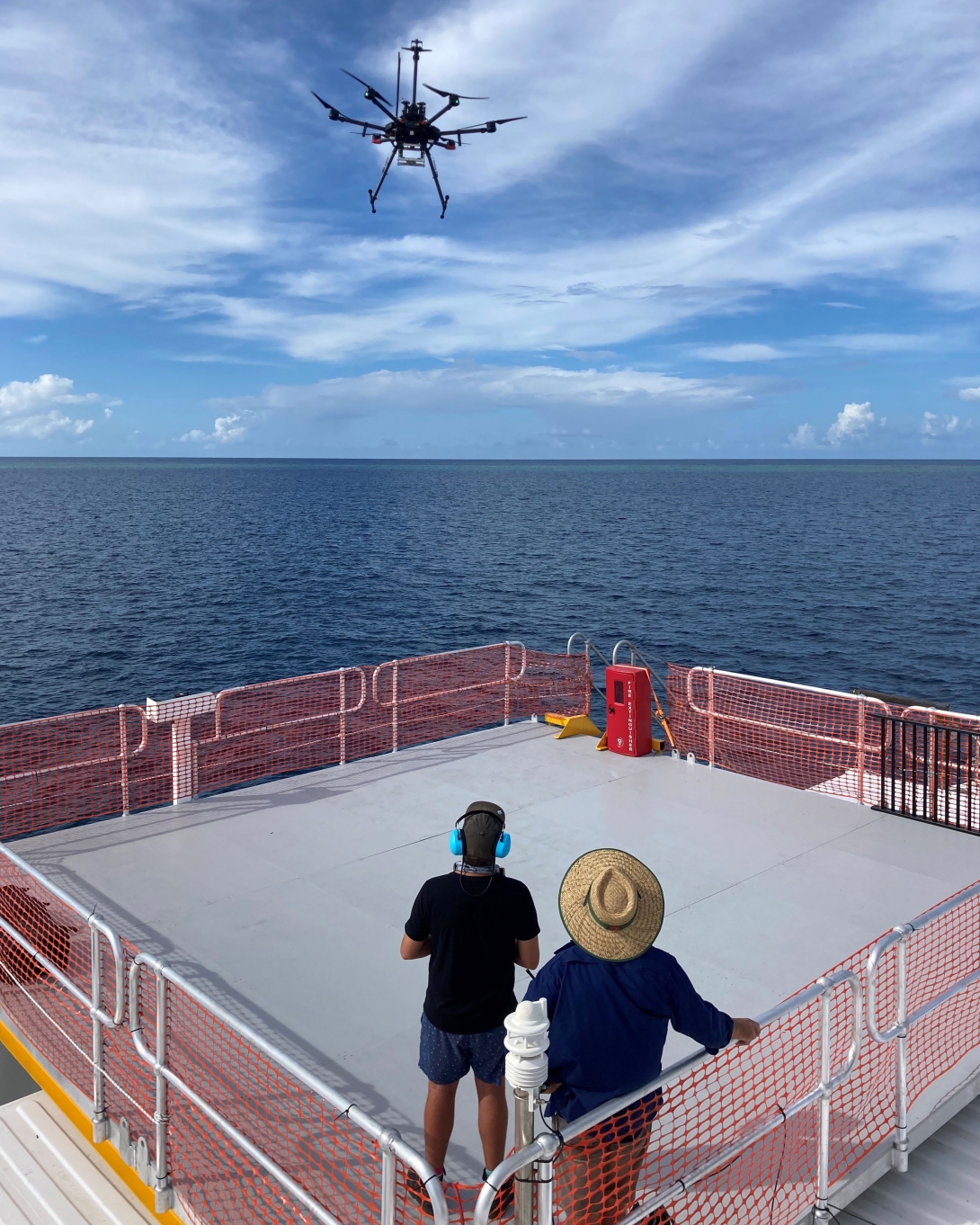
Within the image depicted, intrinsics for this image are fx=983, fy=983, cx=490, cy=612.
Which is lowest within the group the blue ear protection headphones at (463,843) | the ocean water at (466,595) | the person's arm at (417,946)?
the ocean water at (466,595)

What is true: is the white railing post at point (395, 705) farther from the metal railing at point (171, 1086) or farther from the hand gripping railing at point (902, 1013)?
the hand gripping railing at point (902, 1013)

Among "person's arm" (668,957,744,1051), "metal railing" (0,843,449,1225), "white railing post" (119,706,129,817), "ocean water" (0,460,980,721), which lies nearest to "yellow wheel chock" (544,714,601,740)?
"white railing post" (119,706,129,817)

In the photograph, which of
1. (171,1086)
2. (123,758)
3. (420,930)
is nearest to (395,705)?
(123,758)

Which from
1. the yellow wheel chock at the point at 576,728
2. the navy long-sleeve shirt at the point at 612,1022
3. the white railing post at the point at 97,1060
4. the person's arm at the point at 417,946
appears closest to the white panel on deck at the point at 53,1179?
the white railing post at the point at 97,1060

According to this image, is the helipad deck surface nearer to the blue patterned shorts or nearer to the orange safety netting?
the orange safety netting

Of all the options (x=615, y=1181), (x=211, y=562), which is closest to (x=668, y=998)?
(x=615, y=1181)

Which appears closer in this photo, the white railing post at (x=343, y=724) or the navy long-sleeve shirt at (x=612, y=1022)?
the navy long-sleeve shirt at (x=612, y=1022)

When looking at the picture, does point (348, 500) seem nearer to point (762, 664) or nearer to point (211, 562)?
point (211, 562)

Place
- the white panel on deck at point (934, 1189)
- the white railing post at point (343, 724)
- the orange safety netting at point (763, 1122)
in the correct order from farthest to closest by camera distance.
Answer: the white railing post at point (343, 724) < the white panel on deck at point (934, 1189) < the orange safety netting at point (763, 1122)
